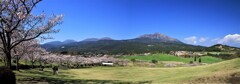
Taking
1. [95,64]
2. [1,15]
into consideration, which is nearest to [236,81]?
[1,15]

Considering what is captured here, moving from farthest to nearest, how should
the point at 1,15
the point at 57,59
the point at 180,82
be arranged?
the point at 57,59 → the point at 1,15 → the point at 180,82

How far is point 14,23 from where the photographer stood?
96.7 ft

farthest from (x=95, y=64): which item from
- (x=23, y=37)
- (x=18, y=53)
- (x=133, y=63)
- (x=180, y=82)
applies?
(x=180, y=82)

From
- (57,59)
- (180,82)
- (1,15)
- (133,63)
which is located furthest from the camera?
(133,63)

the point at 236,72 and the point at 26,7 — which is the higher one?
the point at 26,7

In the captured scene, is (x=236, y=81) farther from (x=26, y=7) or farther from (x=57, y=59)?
(x=57, y=59)

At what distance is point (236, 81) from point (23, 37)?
23.3 metres

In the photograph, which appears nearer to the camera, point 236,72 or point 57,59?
point 236,72

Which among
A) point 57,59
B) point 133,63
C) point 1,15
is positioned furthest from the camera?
point 133,63

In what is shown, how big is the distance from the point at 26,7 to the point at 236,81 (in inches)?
823

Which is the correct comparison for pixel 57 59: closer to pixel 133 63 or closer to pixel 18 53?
pixel 133 63

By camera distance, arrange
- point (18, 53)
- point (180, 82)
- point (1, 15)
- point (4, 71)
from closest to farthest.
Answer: point (4, 71)
point (180, 82)
point (1, 15)
point (18, 53)

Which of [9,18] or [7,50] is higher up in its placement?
[9,18]

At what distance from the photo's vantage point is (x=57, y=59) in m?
113
